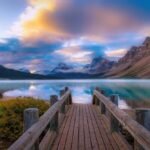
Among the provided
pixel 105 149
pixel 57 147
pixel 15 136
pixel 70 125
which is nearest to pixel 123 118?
pixel 105 149

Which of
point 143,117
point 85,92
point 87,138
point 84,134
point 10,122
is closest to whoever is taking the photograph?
point 143,117

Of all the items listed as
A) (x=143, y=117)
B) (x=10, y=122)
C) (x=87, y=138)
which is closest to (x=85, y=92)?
(x=10, y=122)

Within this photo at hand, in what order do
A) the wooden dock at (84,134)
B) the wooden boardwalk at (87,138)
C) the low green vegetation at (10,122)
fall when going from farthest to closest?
1. the low green vegetation at (10,122)
2. the wooden boardwalk at (87,138)
3. the wooden dock at (84,134)

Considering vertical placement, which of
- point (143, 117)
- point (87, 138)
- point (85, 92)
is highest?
point (143, 117)

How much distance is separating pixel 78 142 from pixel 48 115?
173cm

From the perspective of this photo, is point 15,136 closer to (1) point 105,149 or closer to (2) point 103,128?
(2) point 103,128

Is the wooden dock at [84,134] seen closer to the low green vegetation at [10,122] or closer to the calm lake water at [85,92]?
the low green vegetation at [10,122]

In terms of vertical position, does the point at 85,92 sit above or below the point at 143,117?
below

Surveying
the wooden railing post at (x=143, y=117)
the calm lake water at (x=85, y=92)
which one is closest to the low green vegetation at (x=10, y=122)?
the wooden railing post at (x=143, y=117)

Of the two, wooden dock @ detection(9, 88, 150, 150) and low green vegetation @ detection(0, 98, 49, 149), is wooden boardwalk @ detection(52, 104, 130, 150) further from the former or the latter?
low green vegetation @ detection(0, 98, 49, 149)

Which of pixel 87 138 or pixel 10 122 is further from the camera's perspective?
pixel 10 122

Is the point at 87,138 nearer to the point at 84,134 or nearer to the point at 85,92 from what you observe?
the point at 84,134

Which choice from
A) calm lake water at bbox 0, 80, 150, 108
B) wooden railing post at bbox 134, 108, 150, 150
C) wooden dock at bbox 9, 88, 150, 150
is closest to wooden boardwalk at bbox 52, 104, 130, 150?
wooden dock at bbox 9, 88, 150, 150

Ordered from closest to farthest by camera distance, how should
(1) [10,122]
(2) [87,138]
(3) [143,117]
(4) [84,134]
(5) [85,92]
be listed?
(3) [143,117] → (2) [87,138] → (4) [84,134] → (1) [10,122] → (5) [85,92]
